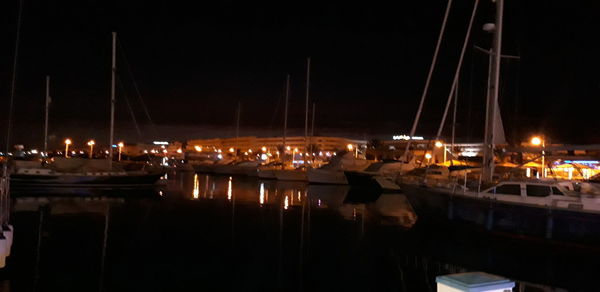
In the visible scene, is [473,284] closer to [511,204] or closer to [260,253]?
[260,253]

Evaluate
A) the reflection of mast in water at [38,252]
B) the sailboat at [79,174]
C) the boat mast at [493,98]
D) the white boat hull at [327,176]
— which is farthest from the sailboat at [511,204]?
the white boat hull at [327,176]

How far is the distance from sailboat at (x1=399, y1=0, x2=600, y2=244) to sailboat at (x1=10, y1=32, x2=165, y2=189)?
81.1 ft

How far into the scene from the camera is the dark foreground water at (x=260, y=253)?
1267 cm

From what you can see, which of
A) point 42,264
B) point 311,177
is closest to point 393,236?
point 42,264

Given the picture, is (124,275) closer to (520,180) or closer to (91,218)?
(91,218)

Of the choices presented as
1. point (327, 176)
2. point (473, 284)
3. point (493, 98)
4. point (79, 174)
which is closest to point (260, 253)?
point (473, 284)

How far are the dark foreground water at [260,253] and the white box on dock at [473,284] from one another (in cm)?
702

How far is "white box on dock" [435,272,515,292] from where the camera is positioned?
207 inches

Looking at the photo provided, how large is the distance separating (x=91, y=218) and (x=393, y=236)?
13.5 metres

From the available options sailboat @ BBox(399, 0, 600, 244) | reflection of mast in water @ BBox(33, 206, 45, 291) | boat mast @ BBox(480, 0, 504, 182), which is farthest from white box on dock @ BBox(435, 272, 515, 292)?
boat mast @ BBox(480, 0, 504, 182)

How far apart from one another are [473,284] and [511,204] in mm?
14911

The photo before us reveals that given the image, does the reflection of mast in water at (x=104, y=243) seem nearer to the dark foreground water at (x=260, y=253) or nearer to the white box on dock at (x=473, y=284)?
the dark foreground water at (x=260, y=253)

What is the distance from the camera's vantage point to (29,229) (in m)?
19.5

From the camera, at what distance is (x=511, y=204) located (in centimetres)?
1891
